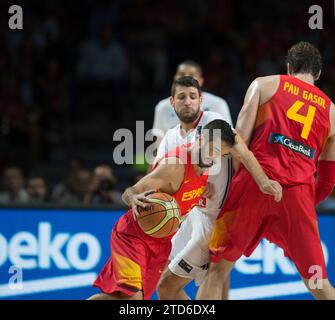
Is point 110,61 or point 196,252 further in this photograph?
point 110,61

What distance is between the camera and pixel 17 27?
12.4 meters

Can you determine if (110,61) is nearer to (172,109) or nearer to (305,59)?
(172,109)

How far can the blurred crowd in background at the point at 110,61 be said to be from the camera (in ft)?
37.3

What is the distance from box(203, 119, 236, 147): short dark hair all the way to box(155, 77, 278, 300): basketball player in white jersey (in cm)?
39

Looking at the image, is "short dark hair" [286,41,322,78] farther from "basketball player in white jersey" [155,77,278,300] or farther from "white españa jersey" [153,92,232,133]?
"white españa jersey" [153,92,232,133]

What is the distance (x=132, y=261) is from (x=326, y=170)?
5.26ft

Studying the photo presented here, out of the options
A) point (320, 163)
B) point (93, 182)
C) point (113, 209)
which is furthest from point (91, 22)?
point (320, 163)

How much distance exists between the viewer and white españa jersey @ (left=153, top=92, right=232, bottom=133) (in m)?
7.50

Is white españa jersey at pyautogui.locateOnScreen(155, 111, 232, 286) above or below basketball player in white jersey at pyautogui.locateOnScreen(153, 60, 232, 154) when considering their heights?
below

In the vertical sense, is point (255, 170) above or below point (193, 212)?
above

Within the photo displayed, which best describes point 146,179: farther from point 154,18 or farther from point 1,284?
point 154,18

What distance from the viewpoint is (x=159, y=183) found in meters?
5.88

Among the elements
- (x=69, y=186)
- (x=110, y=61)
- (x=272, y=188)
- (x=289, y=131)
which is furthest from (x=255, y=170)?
(x=110, y=61)

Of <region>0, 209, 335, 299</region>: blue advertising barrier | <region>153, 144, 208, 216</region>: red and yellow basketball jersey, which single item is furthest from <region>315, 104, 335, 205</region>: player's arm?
<region>0, 209, 335, 299</region>: blue advertising barrier
